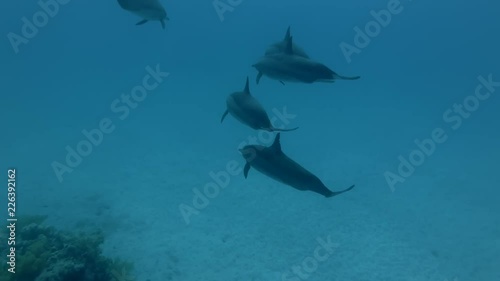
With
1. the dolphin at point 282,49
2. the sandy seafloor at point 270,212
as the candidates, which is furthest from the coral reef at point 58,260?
the dolphin at point 282,49

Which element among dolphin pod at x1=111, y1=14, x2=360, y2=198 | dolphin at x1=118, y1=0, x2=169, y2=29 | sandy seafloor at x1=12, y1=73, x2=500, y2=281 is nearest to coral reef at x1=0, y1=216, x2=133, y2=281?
sandy seafloor at x1=12, y1=73, x2=500, y2=281

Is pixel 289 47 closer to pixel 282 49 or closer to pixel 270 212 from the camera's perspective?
pixel 282 49

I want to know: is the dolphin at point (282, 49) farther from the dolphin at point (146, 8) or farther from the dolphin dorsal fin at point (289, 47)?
the dolphin at point (146, 8)

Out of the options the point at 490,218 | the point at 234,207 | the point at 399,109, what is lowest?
the point at 490,218

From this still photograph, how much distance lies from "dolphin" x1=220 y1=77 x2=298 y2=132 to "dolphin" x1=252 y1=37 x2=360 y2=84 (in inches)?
16.4

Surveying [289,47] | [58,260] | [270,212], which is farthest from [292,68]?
[270,212]

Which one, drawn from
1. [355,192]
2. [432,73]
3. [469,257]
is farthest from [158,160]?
[432,73]

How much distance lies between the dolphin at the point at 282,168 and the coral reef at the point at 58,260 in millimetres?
3479

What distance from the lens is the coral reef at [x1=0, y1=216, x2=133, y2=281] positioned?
5594 mm

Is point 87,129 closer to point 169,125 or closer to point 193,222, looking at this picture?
point 169,125

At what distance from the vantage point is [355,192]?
13.6 meters

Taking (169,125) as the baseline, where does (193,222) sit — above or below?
below

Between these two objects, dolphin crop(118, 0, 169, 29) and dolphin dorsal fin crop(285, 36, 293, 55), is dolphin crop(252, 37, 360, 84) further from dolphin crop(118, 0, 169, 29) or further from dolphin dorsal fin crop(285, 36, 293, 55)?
dolphin crop(118, 0, 169, 29)

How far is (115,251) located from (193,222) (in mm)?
2396
